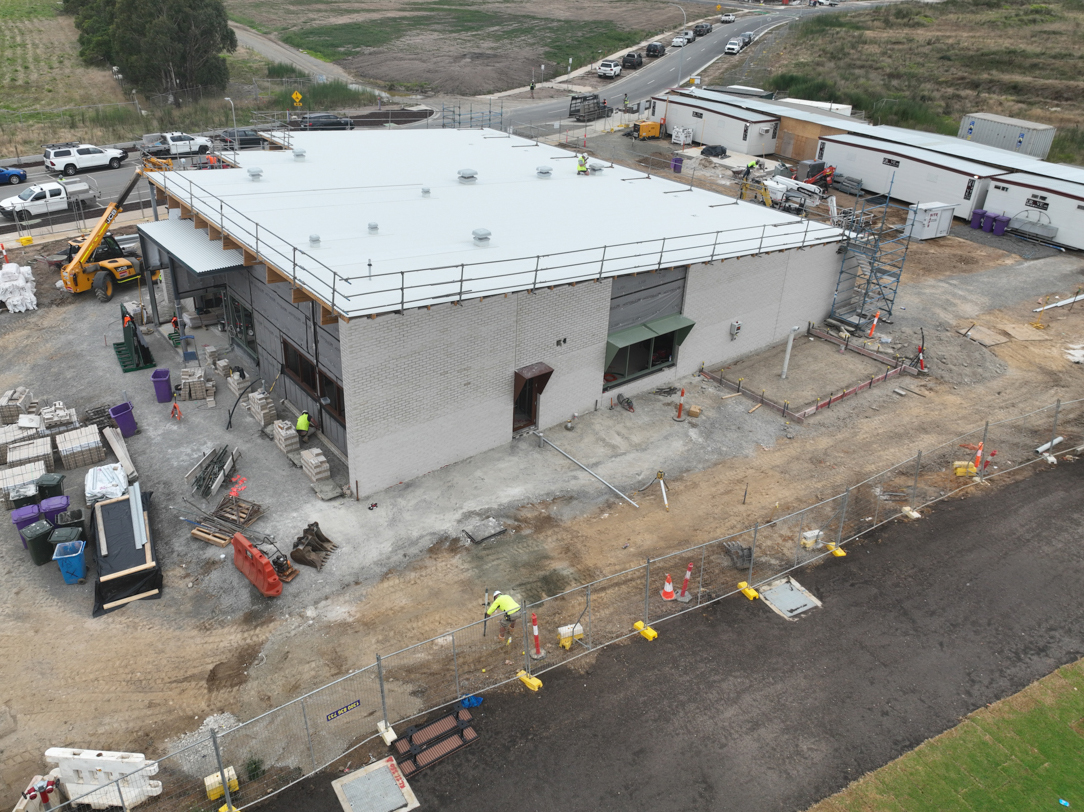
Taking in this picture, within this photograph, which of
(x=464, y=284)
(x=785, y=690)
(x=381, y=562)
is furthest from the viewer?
(x=464, y=284)

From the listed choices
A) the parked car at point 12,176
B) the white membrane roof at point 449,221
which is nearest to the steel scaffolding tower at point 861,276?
the white membrane roof at point 449,221

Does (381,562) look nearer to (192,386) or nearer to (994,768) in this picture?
(192,386)

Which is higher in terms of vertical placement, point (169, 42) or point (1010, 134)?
point (169, 42)

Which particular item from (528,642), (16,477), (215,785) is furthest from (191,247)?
(215,785)

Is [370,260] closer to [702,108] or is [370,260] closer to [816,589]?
[816,589]

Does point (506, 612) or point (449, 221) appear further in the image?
point (449, 221)

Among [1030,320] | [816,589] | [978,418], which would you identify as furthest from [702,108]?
[816,589]

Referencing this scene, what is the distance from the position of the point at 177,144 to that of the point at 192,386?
109ft

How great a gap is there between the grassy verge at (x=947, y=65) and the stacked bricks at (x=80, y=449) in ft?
215

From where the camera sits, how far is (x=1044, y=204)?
44.1 metres

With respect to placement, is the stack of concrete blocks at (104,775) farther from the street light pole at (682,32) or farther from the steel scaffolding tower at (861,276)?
the street light pole at (682,32)

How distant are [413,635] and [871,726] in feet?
31.2

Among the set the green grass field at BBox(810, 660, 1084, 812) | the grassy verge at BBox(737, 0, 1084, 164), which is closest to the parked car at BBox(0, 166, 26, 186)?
the green grass field at BBox(810, 660, 1084, 812)

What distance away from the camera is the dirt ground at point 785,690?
14.1 meters
